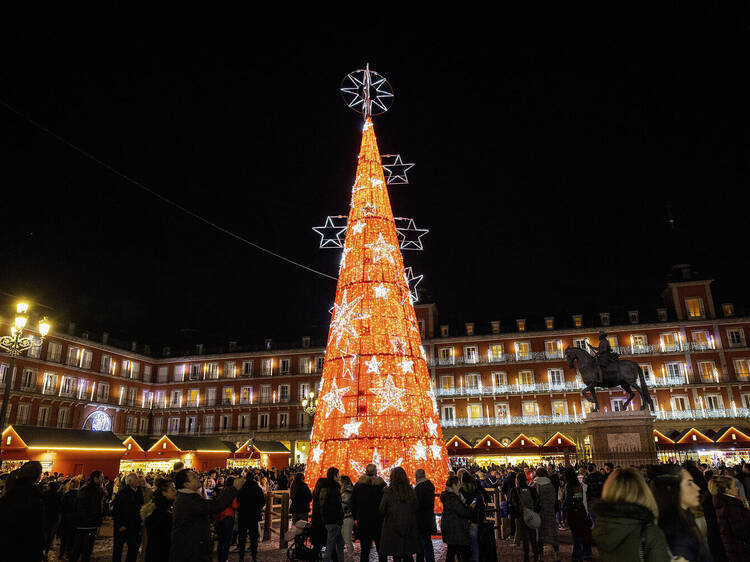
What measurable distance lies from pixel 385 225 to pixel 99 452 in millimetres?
13267

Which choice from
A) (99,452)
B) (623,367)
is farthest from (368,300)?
(99,452)

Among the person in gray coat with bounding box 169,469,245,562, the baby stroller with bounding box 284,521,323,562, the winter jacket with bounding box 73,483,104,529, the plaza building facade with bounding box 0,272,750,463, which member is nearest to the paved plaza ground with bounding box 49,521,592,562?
the baby stroller with bounding box 284,521,323,562

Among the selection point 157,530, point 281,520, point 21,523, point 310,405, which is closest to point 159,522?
point 157,530

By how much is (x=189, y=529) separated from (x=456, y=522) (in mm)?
2839

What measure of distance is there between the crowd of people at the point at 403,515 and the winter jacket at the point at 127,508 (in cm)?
1

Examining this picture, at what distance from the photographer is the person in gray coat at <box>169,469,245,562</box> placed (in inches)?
156

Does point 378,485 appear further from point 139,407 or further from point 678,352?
point 139,407

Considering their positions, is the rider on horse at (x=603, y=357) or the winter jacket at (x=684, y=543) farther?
the rider on horse at (x=603, y=357)

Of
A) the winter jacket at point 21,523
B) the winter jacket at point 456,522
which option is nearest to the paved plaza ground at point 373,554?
the winter jacket at point 456,522

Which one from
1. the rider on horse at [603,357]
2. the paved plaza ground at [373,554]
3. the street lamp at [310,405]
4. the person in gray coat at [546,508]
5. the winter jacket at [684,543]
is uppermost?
the rider on horse at [603,357]

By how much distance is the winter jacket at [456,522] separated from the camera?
18.2 feet

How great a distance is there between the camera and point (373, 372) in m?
9.90

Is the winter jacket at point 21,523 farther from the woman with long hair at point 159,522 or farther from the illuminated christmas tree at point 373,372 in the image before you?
the illuminated christmas tree at point 373,372

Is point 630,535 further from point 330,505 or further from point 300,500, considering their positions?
point 300,500
